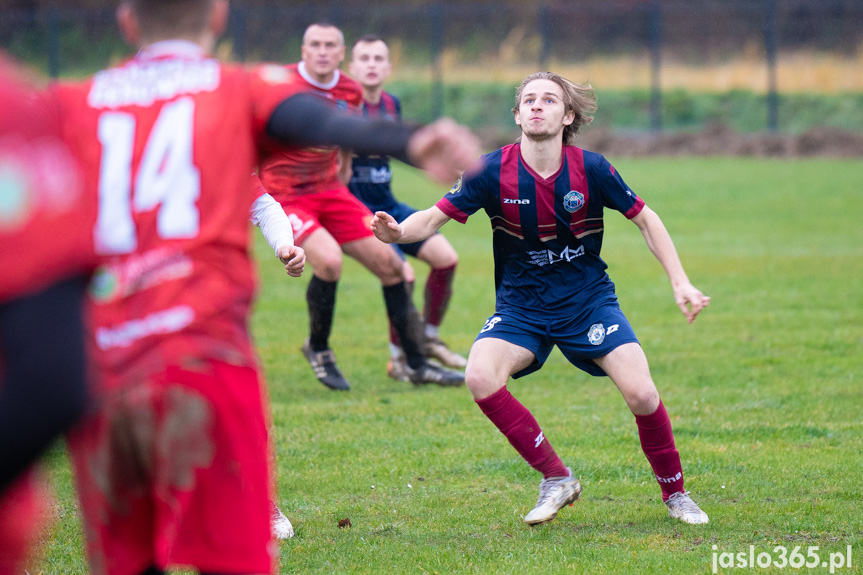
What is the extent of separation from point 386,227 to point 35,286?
2.51 meters

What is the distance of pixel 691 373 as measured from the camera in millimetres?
7160

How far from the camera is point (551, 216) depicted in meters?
4.48

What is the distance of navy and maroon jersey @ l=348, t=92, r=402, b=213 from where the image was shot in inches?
299

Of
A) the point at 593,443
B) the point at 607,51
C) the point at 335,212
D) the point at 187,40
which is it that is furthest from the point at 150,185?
the point at 607,51

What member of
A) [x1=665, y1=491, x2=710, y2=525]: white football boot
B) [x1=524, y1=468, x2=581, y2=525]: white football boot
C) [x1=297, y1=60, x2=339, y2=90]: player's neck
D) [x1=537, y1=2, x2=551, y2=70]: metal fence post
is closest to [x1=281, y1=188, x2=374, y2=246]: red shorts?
[x1=297, y1=60, x2=339, y2=90]: player's neck

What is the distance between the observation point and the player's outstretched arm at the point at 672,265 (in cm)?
390

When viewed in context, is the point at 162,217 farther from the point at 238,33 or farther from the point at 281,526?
the point at 238,33

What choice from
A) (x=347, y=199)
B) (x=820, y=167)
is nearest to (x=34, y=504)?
(x=347, y=199)

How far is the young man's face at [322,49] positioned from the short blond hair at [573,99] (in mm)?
2717

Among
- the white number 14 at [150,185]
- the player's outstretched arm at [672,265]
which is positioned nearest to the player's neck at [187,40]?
the white number 14 at [150,185]

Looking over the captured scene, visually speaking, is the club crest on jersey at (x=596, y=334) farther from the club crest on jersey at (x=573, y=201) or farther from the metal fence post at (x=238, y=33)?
the metal fence post at (x=238, y=33)

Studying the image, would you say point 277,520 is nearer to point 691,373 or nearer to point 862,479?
point 862,479

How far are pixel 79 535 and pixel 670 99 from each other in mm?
26359

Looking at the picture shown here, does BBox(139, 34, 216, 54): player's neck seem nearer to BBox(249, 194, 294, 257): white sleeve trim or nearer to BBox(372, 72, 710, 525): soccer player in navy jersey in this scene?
BBox(249, 194, 294, 257): white sleeve trim
